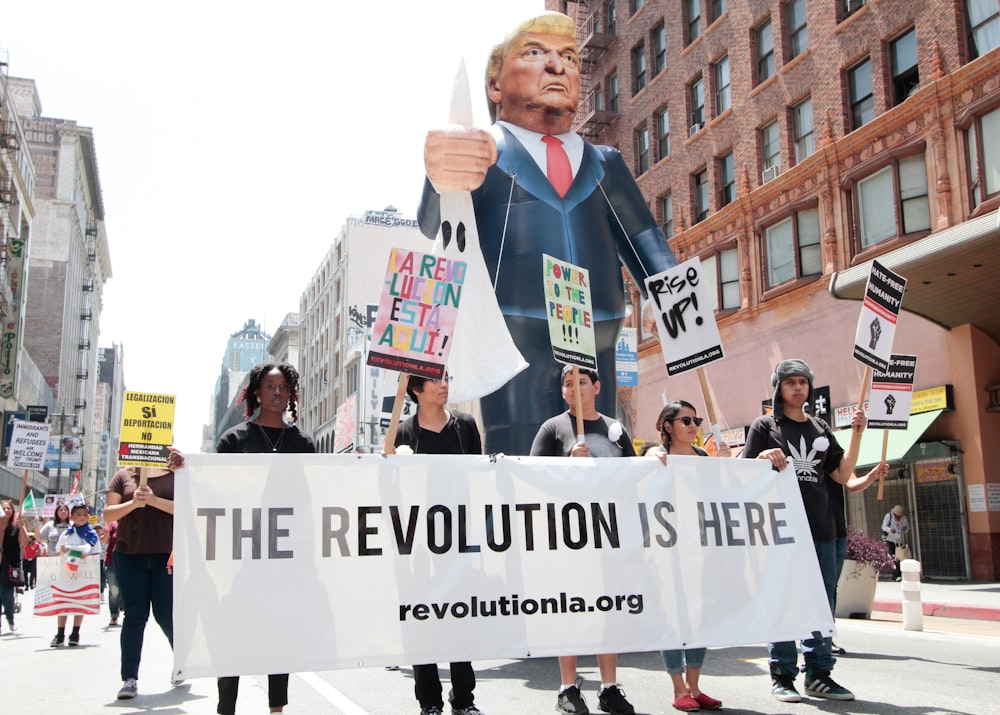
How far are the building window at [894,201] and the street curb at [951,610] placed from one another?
896cm

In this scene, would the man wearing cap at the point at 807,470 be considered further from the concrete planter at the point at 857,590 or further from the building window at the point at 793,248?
the building window at the point at 793,248

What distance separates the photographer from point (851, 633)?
10234 millimetres

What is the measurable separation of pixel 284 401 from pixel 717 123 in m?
24.5

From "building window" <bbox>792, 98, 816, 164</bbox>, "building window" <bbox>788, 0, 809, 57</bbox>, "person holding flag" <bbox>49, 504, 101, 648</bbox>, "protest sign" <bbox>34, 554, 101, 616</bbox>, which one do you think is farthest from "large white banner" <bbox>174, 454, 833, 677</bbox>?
"building window" <bbox>788, 0, 809, 57</bbox>

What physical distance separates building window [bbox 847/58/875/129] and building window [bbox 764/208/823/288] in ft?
7.74

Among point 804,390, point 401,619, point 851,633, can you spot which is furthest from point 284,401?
point 851,633

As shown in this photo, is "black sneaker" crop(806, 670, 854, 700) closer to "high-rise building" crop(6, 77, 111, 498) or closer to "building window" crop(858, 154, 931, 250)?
"building window" crop(858, 154, 931, 250)

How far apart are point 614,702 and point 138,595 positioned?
3295mm

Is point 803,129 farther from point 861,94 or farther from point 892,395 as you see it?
point 892,395

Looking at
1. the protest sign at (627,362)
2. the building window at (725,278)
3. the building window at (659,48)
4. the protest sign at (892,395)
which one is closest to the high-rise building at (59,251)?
the building window at (659,48)

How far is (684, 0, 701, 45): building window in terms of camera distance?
94.5 ft

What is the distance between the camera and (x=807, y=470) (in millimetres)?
6004

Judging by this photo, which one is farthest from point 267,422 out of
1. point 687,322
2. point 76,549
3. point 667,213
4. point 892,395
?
point 667,213

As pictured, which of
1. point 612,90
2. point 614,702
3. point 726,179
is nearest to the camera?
point 614,702
